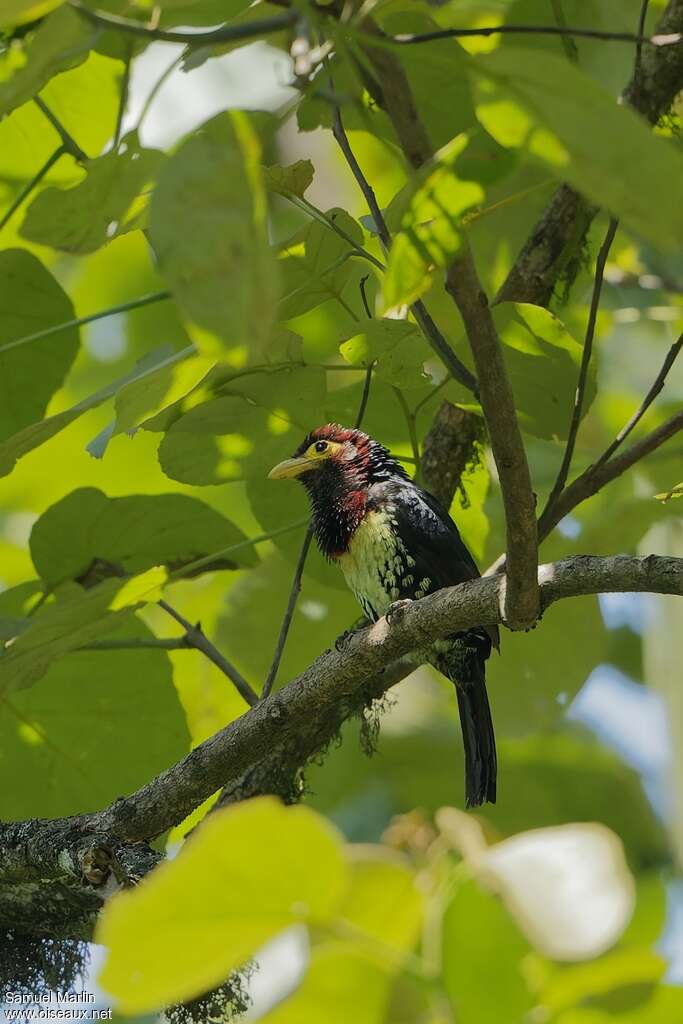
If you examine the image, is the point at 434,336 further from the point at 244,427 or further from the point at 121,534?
the point at 121,534

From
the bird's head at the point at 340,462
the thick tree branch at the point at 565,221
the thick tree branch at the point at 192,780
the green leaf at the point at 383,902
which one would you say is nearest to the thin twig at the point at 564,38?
the thick tree branch at the point at 565,221

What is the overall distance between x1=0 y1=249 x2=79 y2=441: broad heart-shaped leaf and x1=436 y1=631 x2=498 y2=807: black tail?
1.35 m

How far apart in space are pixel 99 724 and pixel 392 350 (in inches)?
47.6

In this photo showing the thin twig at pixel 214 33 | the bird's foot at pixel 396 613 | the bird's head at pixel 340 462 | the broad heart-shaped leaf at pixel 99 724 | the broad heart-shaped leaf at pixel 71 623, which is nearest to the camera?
the thin twig at pixel 214 33

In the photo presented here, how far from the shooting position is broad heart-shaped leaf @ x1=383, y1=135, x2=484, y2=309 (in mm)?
1320

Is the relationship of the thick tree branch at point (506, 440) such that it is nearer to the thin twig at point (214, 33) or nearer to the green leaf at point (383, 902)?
the thin twig at point (214, 33)

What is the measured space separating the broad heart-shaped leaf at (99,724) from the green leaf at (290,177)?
1071 mm

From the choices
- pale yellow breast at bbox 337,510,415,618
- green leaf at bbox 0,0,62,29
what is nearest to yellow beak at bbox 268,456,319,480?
pale yellow breast at bbox 337,510,415,618

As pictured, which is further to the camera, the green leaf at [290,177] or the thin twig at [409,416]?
the thin twig at [409,416]

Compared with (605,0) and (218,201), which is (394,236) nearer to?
(218,201)

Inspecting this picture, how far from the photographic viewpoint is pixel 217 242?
1.10 m

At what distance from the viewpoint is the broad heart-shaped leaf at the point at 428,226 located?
52.0 inches

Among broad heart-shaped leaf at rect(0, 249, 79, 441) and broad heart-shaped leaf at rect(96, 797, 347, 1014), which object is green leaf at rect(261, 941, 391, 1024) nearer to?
broad heart-shaped leaf at rect(96, 797, 347, 1014)

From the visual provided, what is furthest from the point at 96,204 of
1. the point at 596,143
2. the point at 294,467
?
the point at 294,467
